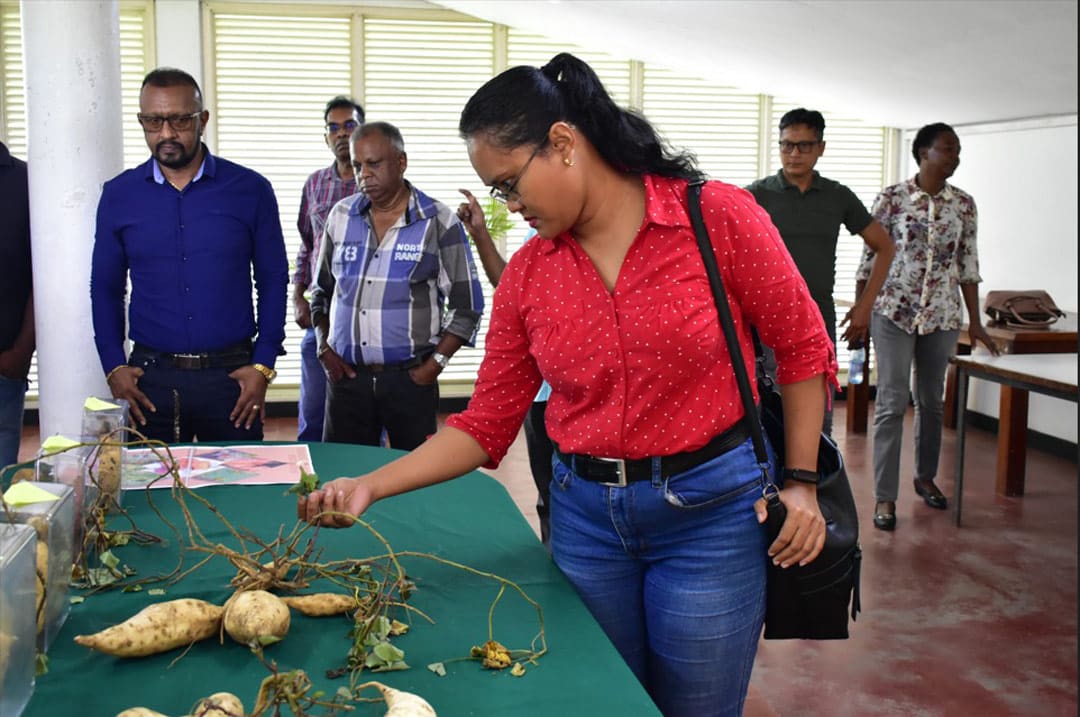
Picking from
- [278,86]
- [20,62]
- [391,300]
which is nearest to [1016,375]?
[391,300]

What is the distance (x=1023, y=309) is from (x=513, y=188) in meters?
4.89

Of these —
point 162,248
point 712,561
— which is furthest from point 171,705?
point 162,248

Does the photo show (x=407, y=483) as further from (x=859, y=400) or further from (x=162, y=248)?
(x=859, y=400)

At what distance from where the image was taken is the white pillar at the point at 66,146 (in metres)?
3.56

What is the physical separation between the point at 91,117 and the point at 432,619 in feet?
8.80

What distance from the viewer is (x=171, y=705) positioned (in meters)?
1.31

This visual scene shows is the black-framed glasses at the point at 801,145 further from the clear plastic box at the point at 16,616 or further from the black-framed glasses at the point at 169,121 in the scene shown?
the clear plastic box at the point at 16,616

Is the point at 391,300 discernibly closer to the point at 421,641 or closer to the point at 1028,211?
the point at 421,641

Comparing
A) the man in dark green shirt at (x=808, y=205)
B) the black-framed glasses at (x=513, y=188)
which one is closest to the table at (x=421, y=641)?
the black-framed glasses at (x=513, y=188)

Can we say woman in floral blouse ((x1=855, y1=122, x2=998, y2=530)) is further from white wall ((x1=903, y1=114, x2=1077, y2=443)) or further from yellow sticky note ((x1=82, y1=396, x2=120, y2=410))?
yellow sticky note ((x1=82, y1=396, x2=120, y2=410))

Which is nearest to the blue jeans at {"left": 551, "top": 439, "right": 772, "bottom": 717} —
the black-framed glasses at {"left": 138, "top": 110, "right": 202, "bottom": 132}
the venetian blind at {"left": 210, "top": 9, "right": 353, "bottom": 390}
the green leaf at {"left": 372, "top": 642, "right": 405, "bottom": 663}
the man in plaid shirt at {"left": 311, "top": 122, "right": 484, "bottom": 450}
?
the green leaf at {"left": 372, "top": 642, "right": 405, "bottom": 663}

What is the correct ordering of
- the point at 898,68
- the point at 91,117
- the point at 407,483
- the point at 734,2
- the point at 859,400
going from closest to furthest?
the point at 407,483
the point at 91,117
the point at 734,2
the point at 898,68
the point at 859,400

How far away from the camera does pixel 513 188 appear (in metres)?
1.65

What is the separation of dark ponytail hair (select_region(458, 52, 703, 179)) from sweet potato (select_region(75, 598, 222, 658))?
773 mm
